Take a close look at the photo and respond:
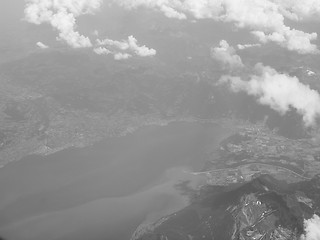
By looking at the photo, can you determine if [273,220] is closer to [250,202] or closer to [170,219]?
[250,202]

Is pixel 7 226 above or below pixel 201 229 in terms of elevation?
below

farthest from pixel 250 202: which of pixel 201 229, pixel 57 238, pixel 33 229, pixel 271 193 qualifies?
pixel 33 229

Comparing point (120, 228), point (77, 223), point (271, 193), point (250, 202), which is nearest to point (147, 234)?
point (120, 228)

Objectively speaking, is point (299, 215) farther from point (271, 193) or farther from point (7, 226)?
point (7, 226)

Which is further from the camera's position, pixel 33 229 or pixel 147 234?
pixel 33 229

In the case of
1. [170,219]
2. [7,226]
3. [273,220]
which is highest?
[273,220]

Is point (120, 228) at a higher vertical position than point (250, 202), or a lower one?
lower
